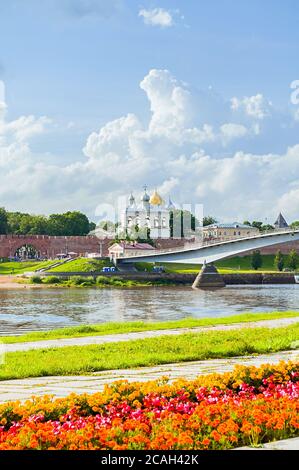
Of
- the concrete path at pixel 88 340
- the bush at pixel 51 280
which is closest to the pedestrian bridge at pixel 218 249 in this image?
the bush at pixel 51 280

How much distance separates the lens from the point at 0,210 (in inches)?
3873

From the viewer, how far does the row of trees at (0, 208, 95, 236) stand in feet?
324

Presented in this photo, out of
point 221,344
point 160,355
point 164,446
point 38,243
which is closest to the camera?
point 164,446

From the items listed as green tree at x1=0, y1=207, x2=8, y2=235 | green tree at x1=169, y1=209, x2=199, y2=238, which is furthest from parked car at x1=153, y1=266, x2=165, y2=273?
green tree at x1=0, y1=207, x2=8, y2=235

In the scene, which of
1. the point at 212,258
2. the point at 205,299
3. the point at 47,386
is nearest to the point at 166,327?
the point at 47,386

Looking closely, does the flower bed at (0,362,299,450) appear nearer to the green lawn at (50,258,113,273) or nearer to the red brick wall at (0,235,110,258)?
the green lawn at (50,258,113,273)

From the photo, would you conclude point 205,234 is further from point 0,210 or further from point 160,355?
point 160,355

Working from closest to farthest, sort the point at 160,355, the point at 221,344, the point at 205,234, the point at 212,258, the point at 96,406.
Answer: the point at 96,406, the point at 160,355, the point at 221,344, the point at 212,258, the point at 205,234

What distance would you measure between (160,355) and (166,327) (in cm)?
613

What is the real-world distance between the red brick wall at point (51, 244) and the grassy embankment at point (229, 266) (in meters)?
15.9

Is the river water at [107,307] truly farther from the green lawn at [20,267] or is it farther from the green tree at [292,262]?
the green tree at [292,262]

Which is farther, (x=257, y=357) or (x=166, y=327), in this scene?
(x=166, y=327)

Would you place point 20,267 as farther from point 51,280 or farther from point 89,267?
point 51,280

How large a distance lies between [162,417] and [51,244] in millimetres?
83912
